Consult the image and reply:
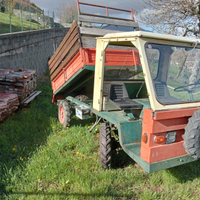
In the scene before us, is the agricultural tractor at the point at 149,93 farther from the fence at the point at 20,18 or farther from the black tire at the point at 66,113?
the fence at the point at 20,18

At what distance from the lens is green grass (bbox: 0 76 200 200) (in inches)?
113

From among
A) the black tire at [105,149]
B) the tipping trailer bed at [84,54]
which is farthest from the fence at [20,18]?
the black tire at [105,149]

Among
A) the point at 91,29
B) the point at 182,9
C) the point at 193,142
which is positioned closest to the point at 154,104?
the point at 193,142

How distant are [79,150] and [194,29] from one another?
6066 mm

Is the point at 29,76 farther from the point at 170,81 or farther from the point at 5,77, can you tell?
the point at 170,81

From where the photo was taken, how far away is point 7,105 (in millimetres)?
5258

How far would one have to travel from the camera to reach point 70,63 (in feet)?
14.1

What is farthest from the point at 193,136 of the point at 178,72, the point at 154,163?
the point at 178,72

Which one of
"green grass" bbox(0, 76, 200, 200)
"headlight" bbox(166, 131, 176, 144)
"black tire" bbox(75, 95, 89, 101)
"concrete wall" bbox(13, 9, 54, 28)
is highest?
"concrete wall" bbox(13, 9, 54, 28)

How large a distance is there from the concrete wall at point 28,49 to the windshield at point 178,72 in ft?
20.7

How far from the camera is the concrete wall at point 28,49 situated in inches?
307

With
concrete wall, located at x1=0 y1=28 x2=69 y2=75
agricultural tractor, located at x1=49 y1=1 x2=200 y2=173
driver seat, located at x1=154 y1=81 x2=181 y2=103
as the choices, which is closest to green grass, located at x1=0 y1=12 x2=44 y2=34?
concrete wall, located at x1=0 y1=28 x2=69 y2=75

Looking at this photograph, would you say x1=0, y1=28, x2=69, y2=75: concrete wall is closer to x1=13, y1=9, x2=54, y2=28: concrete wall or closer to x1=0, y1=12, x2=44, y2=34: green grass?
x1=0, y1=12, x2=44, y2=34: green grass

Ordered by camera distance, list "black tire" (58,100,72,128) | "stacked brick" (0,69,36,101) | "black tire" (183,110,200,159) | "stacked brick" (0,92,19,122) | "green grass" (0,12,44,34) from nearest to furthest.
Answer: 1. "black tire" (183,110,200,159)
2. "black tire" (58,100,72,128)
3. "stacked brick" (0,92,19,122)
4. "stacked brick" (0,69,36,101)
5. "green grass" (0,12,44,34)
